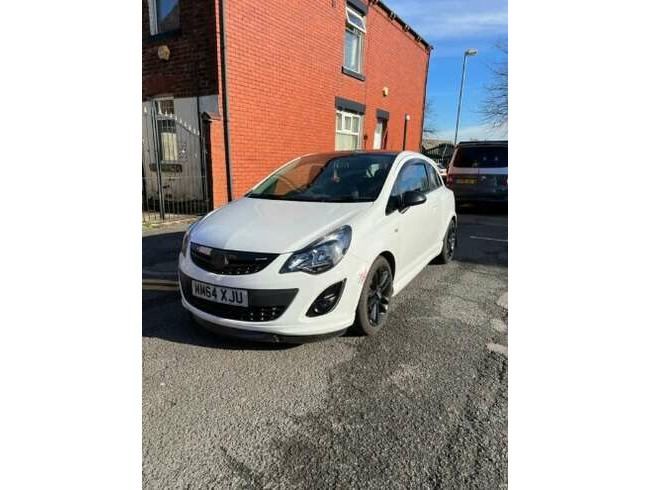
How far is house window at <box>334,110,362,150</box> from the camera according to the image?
1217 cm

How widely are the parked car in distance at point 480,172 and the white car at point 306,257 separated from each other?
20.0 feet

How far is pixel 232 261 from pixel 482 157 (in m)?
8.18

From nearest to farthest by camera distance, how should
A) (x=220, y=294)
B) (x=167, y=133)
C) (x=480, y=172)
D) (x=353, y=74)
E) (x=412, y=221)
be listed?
1. (x=220, y=294)
2. (x=412, y=221)
3. (x=167, y=133)
4. (x=480, y=172)
5. (x=353, y=74)

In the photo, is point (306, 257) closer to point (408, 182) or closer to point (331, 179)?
point (331, 179)

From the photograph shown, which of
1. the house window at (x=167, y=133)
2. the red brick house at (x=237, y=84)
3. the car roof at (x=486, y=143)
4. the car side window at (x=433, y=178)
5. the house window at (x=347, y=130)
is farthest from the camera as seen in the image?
the house window at (x=347, y=130)

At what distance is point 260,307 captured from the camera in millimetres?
2557

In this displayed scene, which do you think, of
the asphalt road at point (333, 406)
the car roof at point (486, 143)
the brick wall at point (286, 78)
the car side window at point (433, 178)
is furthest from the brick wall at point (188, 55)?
the car roof at point (486, 143)

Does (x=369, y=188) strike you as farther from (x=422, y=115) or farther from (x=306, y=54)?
(x=422, y=115)

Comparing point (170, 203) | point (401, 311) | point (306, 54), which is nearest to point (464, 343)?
point (401, 311)

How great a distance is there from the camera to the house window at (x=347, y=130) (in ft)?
39.9

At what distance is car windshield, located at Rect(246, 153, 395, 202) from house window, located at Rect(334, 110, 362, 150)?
27.0ft

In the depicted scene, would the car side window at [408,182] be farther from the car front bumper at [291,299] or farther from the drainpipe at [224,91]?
the drainpipe at [224,91]

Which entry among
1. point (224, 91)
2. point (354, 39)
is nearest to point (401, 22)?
point (354, 39)

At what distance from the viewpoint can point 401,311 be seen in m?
3.63
